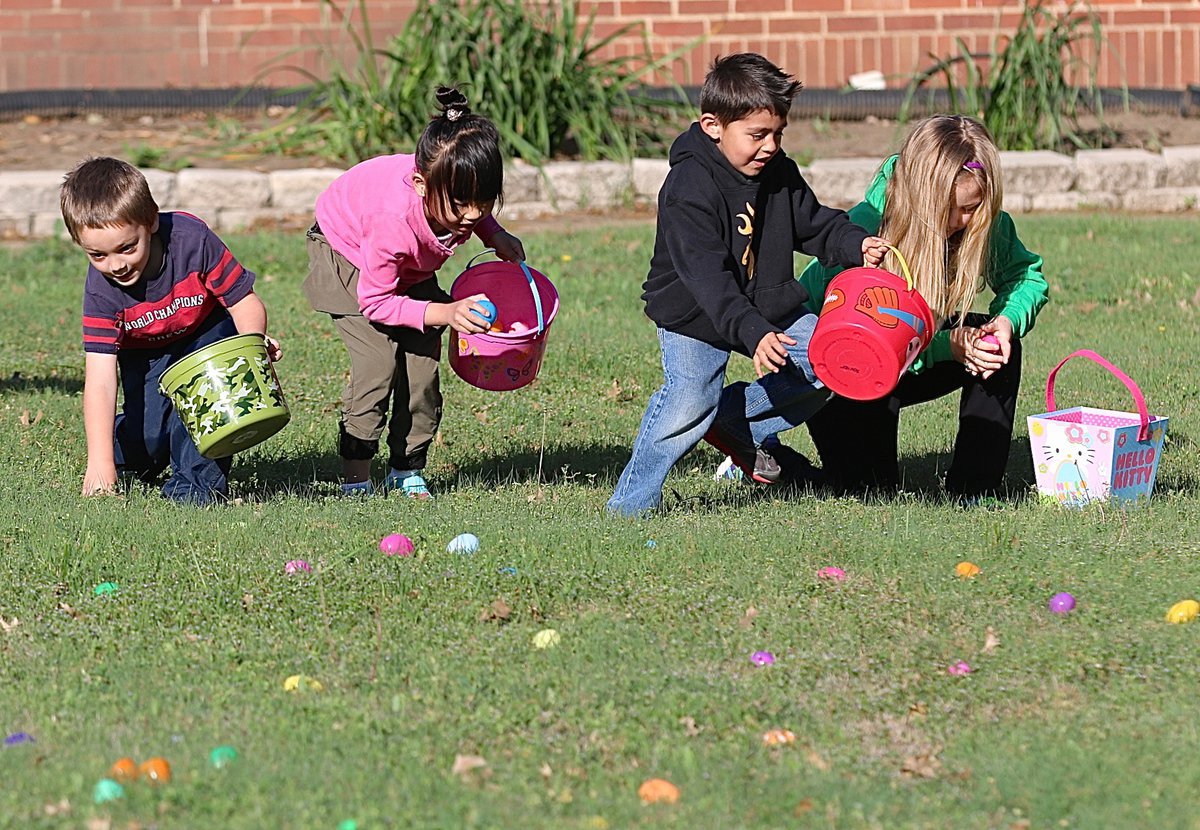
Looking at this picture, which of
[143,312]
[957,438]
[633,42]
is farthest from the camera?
[633,42]

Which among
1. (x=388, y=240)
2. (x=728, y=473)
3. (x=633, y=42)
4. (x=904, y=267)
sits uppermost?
(x=633, y=42)

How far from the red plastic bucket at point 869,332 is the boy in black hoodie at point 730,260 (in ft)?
0.52

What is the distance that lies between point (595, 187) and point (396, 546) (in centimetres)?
655


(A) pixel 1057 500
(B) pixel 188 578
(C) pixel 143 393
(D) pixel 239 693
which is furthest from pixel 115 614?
(A) pixel 1057 500

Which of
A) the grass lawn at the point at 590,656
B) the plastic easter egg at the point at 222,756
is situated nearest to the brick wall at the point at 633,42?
the grass lawn at the point at 590,656

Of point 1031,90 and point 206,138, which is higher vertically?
point 1031,90

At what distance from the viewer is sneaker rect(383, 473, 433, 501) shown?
5.60 m

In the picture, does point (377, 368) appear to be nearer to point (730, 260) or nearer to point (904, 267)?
point (730, 260)

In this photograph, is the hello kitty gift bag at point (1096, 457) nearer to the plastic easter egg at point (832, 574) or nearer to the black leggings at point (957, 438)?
the black leggings at point (957, 438)

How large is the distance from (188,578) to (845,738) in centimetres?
197

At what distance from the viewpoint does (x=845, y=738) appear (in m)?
3.50

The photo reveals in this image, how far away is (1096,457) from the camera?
17.1 feet

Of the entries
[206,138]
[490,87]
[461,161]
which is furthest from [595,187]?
[461,161]

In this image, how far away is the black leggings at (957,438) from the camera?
5469 mm
